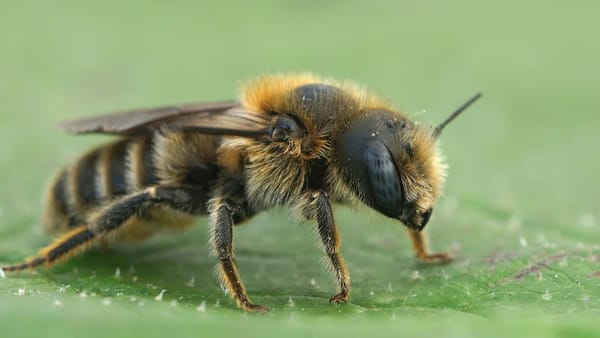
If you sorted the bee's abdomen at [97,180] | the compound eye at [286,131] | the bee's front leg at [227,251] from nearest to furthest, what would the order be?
the bee's front leg at [227,251] → the compound eye at [286,131] → the bee's abdomen at [97,180]

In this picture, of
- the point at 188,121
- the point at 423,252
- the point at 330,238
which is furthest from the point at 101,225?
the point at 423,252

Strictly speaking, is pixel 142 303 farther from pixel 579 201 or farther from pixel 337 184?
pixel 579 201

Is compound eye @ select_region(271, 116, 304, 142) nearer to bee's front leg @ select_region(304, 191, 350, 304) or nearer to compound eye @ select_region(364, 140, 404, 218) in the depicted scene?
bee's front leg @ select_region(304, 191, 350, 304)

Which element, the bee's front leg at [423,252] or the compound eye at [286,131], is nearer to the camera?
the compound eye at [286,131]

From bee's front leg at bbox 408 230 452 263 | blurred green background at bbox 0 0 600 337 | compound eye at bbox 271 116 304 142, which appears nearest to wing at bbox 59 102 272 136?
compound eye at bbox 271 116 304 142

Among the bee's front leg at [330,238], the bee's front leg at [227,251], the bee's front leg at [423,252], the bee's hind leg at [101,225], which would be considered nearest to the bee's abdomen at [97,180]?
the bee's hind leg at [101,225]

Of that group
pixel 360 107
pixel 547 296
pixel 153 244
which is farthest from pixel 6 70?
pixel 547 296

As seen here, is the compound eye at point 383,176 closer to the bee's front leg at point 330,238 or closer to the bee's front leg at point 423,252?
the bee's front leg at point 330,238
